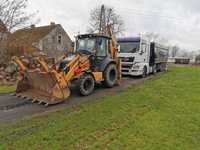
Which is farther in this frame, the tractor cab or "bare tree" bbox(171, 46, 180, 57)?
"bare tree" bbox(171, 46, 180, 57)

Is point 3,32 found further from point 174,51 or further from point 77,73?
point 174,51

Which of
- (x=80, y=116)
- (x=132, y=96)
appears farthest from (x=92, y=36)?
(x=80, y=116)

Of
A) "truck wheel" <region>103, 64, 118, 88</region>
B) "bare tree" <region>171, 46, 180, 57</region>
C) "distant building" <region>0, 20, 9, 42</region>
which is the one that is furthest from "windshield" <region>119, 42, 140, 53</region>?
"bare tree" <region>171, 46, 180, 57</region>

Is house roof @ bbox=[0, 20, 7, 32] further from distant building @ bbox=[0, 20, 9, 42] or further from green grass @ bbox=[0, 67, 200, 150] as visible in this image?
green grass @ bbox=[0, 67, 200, 150]

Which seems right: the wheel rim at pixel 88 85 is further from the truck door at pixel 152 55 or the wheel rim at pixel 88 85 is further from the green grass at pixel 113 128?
the truck door at pixel 152 55

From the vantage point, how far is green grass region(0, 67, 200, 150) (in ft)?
16.2

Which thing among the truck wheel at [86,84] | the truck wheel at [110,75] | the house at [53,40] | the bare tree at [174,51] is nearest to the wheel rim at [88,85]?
the truck wheel at [86,84]

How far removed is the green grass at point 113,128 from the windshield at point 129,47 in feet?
24.8

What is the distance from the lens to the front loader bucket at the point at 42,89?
A: 8.08 metres

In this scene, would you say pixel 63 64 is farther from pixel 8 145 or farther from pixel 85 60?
pixel 8 145

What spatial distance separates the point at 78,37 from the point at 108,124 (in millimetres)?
5970

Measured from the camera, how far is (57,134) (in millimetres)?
5297

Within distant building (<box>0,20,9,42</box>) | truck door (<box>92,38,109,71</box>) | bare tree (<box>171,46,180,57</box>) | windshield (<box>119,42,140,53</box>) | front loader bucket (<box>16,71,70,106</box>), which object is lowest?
front loader bucket (<box>16,71,70,106</box>)

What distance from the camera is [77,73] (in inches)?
363
